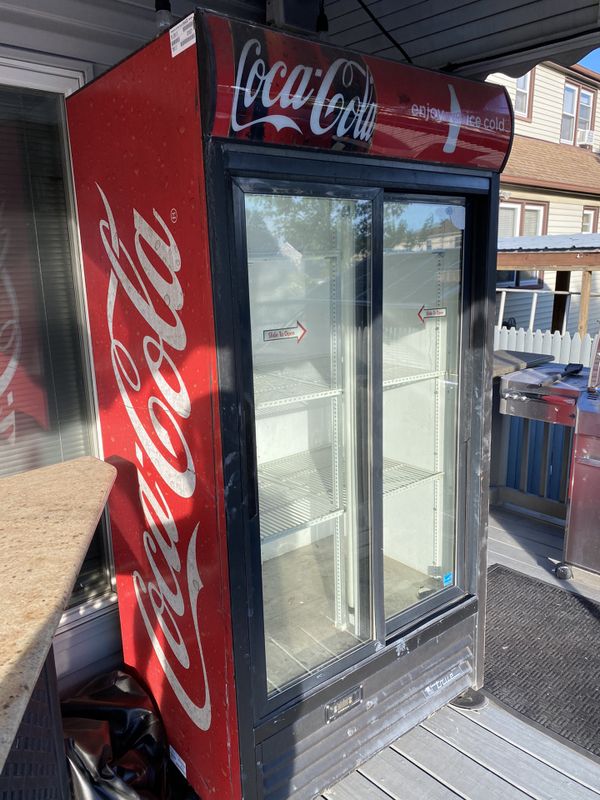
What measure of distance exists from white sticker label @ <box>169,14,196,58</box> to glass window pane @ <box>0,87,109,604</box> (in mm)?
859

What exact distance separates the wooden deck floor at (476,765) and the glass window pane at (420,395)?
0.52 m

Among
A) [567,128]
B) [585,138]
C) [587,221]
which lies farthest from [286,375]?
[585,138]

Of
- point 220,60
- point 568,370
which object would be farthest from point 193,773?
point 568,370

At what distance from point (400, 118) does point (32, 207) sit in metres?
1.31

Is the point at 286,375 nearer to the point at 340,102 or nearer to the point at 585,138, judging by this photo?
the point at 340,102

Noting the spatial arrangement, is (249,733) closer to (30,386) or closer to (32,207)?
(30,386)

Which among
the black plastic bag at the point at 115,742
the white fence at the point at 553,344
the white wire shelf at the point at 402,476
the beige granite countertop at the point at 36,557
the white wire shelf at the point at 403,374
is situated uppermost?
the white wire shelf at the point at 403,374

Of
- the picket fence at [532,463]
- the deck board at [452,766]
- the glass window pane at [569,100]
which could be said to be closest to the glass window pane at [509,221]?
the glass window pane at [569,100]

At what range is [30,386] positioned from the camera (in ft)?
7.34

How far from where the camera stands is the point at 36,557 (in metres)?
1.21

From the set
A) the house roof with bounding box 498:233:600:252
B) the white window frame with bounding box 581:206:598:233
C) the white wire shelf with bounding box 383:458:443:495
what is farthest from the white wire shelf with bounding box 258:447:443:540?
the white window frame with bounding box 581:206:598:233

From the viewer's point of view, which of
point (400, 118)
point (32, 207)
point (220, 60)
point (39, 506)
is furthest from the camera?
point (32, 207)

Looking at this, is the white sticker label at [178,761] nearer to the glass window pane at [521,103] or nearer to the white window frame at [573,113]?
the glass window pane at [521,103]

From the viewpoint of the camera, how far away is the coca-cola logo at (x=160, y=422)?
5.74 ft
